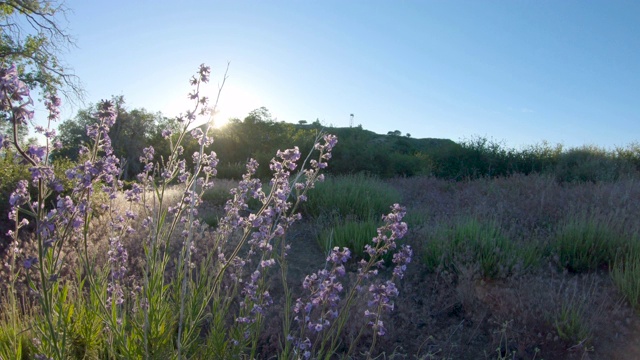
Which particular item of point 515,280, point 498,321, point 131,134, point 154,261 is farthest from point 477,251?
point 131,134

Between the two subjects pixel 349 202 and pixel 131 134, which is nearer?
pixel 349 202

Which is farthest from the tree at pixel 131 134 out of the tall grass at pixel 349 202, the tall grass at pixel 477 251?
the tall grass at pixel 477 251

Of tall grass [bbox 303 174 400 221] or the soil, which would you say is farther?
tall grass [bbox 303 174 400 221]

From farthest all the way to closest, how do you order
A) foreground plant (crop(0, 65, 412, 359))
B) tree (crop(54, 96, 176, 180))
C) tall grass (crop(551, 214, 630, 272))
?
tree (crop(54, 96, 176, 180)) → tall grass (crop(551, 214, 630, 272)) → foreground plant (crop(0, 65, 412, 359))

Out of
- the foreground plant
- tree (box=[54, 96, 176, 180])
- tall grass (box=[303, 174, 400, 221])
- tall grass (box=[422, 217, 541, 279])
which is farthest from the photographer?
tree (box=[54, 96, 176, 180])

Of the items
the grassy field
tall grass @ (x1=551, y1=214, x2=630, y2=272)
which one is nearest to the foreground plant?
the grassy field

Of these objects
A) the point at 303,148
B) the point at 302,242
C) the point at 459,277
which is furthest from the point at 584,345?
the point at 303,148

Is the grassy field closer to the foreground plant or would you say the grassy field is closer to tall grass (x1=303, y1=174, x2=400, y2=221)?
tall grass (x1=303, y1=174, x2=400, y2=221)

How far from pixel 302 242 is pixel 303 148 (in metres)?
12.0

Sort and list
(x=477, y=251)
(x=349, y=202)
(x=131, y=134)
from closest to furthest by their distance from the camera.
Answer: (x=477, y=251)
(x=349, y=202)
(x=131, y=134)

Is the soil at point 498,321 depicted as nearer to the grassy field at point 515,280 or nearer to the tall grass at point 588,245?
the grassy field at point 515,280

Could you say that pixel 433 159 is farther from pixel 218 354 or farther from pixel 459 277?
pixel 218 354

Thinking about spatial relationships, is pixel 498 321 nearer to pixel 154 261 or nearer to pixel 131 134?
pixel 154 261

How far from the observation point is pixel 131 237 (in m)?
6.38
